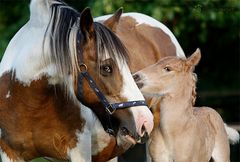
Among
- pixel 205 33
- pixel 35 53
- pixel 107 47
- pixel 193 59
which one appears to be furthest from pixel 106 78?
pixel 205 33

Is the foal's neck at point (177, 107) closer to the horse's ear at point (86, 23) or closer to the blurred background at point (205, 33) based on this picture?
the horse's ear at point (86, 23)

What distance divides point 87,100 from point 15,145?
72 cm

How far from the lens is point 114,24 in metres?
6.00

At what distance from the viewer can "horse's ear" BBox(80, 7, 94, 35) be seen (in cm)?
553

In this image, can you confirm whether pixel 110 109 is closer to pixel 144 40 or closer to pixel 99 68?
pixel 99 68

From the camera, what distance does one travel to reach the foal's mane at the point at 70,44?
5.60m

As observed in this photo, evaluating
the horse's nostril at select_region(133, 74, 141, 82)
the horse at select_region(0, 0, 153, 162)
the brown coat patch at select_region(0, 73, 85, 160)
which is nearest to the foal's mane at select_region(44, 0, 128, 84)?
the horse at select_region(0, 0, 153, 162)

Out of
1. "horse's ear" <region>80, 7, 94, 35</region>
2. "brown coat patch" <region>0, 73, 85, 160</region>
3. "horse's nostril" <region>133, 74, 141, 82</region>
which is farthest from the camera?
Result: "horse's nostril" <region>133, 74, 141, 82</region>

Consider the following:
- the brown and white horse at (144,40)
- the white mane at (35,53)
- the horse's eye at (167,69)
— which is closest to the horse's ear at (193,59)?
the horse's eye at (167,69)

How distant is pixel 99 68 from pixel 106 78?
0.08 m

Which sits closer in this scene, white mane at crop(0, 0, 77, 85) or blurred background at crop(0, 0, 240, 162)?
white mane at crop(0, 0, 77, 85)

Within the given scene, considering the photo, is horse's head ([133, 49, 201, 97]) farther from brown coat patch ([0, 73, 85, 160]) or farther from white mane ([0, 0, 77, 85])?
white mane ([0, 0, 77, 85])

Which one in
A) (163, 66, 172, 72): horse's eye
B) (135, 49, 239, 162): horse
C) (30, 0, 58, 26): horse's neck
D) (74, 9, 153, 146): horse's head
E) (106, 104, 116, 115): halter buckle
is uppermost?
(30, 0, 58, 26): horse's neck

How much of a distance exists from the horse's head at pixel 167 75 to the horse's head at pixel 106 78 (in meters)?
0.95
